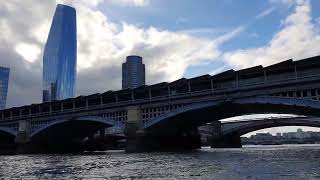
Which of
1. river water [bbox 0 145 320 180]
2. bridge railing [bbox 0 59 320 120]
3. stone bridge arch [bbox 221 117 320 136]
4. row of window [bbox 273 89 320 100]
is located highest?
bridge railing [bbox 0 59 320 120]

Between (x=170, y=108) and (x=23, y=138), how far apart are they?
49644 millimetres

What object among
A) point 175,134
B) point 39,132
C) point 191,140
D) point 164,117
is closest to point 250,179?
point 164,117

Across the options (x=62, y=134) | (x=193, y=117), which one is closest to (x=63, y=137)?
(x=62, y=134)

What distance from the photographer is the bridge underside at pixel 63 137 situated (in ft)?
353

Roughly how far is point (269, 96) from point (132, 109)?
3237 centimetres

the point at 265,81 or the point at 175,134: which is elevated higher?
the point at 265,81

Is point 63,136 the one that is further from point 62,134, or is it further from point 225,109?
point 225,109

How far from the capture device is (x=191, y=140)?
105 metres

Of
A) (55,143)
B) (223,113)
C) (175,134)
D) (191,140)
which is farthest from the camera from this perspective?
(55,143)

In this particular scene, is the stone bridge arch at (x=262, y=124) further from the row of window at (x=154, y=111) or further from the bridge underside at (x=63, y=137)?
the row of window at (x=154, y=111)

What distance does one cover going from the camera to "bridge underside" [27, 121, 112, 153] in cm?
10762

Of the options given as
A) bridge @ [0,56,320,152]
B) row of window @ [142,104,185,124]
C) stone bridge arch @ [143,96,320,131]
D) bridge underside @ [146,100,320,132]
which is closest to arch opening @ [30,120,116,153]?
bridge @ [0,56,320,152]

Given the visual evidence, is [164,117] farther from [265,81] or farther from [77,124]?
[77,124]

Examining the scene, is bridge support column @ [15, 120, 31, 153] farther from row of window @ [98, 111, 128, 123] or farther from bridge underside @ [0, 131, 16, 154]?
row of window @ [98, 111, 128, 123]
